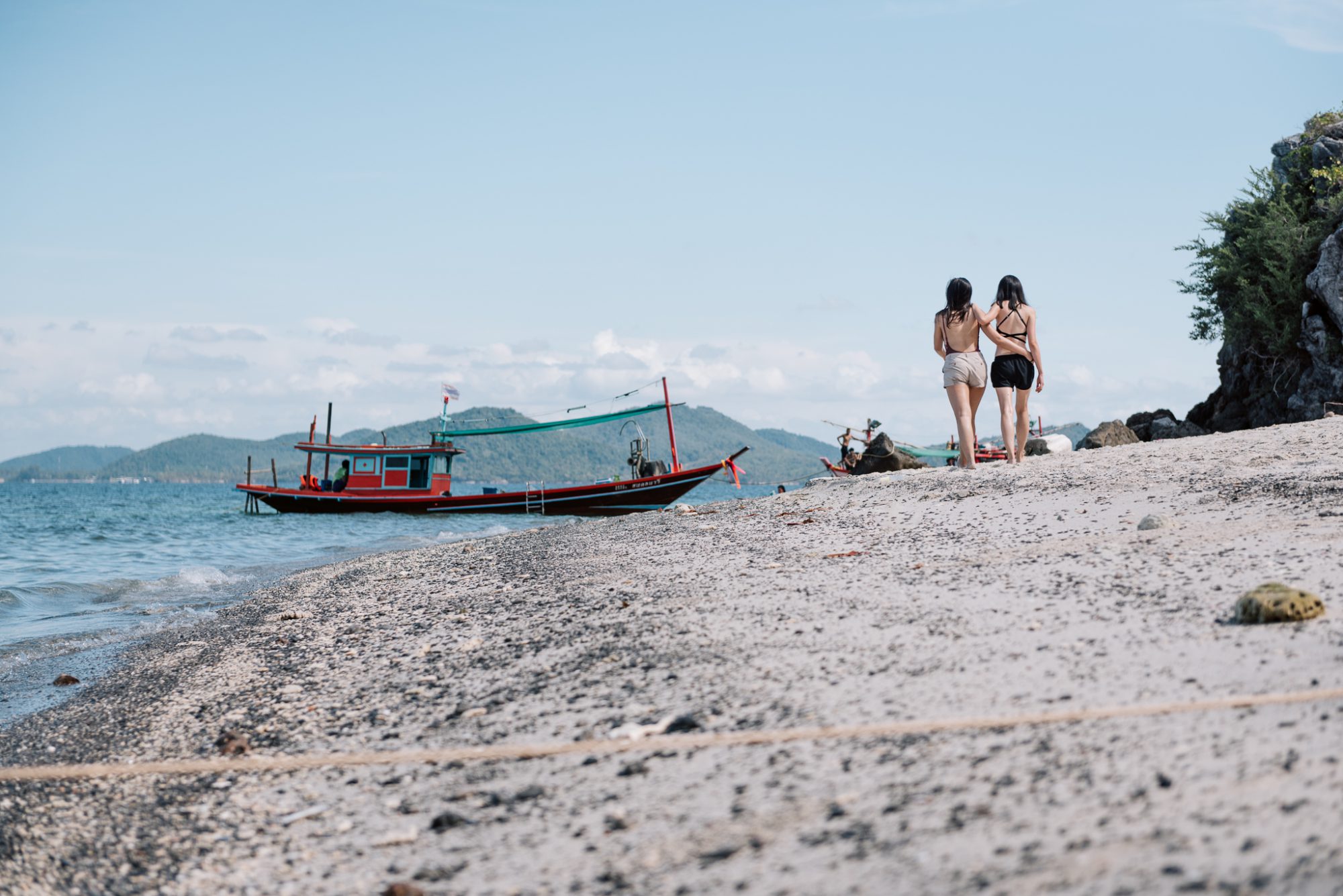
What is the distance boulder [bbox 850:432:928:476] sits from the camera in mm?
18688

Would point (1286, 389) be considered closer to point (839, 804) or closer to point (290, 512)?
point (839, 804)

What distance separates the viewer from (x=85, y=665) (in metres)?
7.61

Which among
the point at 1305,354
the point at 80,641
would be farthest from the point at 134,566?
the point at 1305,354

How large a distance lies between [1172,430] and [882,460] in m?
11.5

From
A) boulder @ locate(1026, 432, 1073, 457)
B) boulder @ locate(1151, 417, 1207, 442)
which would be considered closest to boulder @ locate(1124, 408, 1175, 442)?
boulder @ locate(1151, 417, 1207, 442)

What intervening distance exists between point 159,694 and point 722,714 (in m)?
4.10

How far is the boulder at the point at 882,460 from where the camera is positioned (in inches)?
736

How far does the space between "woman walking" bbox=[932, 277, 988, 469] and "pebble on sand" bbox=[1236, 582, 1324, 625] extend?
22.6 ft

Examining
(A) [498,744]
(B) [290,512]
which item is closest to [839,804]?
(A) [498,744]

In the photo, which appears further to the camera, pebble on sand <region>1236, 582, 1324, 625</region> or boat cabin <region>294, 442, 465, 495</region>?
boat cabin <region>294, 442, 465, 495</region>

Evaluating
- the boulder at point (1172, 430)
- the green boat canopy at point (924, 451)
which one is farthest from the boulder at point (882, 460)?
the green boat canopy at point (924, 451)

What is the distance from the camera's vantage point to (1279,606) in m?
3.74

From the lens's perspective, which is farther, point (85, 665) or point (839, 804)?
point (85, 665)

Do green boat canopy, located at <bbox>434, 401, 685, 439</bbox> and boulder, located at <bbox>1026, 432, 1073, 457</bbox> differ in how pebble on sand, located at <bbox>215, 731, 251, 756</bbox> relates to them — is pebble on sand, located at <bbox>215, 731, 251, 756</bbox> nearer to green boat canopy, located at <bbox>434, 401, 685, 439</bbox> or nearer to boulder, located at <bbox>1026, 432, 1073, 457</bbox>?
boulder, located at <bbox>1026, 432, 1073, 457</bbox>
